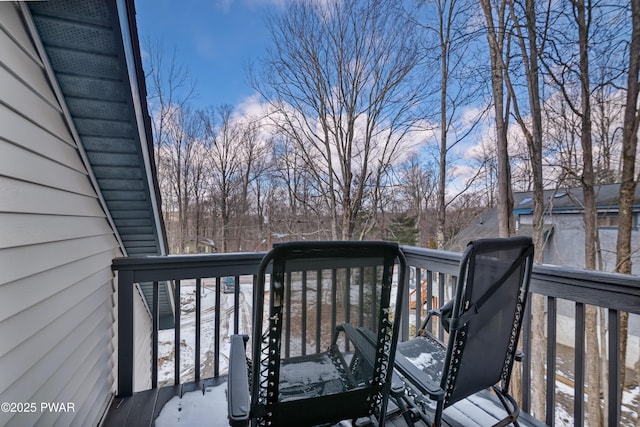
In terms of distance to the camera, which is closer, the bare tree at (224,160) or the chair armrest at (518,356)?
the chair armrest at (518,356)

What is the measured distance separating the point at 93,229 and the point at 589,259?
7015 mm

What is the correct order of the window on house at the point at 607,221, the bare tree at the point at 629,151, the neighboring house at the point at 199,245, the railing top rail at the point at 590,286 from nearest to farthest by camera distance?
the railing top rail at the point at 590,286
the bare tree at the point at 629,151
the window on house at the point at 607,221
the neighboring house at the point at 199,245

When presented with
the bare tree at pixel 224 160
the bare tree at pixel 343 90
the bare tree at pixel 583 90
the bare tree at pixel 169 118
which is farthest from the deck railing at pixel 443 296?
the bare tree at pixel 224 160

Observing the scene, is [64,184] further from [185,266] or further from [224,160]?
[224,160]

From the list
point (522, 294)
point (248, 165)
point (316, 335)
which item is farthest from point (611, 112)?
point (248, 165)

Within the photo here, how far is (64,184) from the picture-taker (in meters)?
1.60

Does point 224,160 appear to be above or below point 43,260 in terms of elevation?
above

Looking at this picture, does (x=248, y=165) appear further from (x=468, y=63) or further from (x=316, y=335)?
(x=316, y=335)

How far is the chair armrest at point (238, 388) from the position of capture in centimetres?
96

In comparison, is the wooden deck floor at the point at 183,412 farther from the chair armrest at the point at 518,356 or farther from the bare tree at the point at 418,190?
the bare tree at the point at 418,190

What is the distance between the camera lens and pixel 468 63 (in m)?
5.41

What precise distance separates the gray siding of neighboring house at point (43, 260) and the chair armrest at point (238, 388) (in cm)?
71

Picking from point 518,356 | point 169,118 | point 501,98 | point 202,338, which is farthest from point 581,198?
point 169,118

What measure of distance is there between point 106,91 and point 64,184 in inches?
23.4
